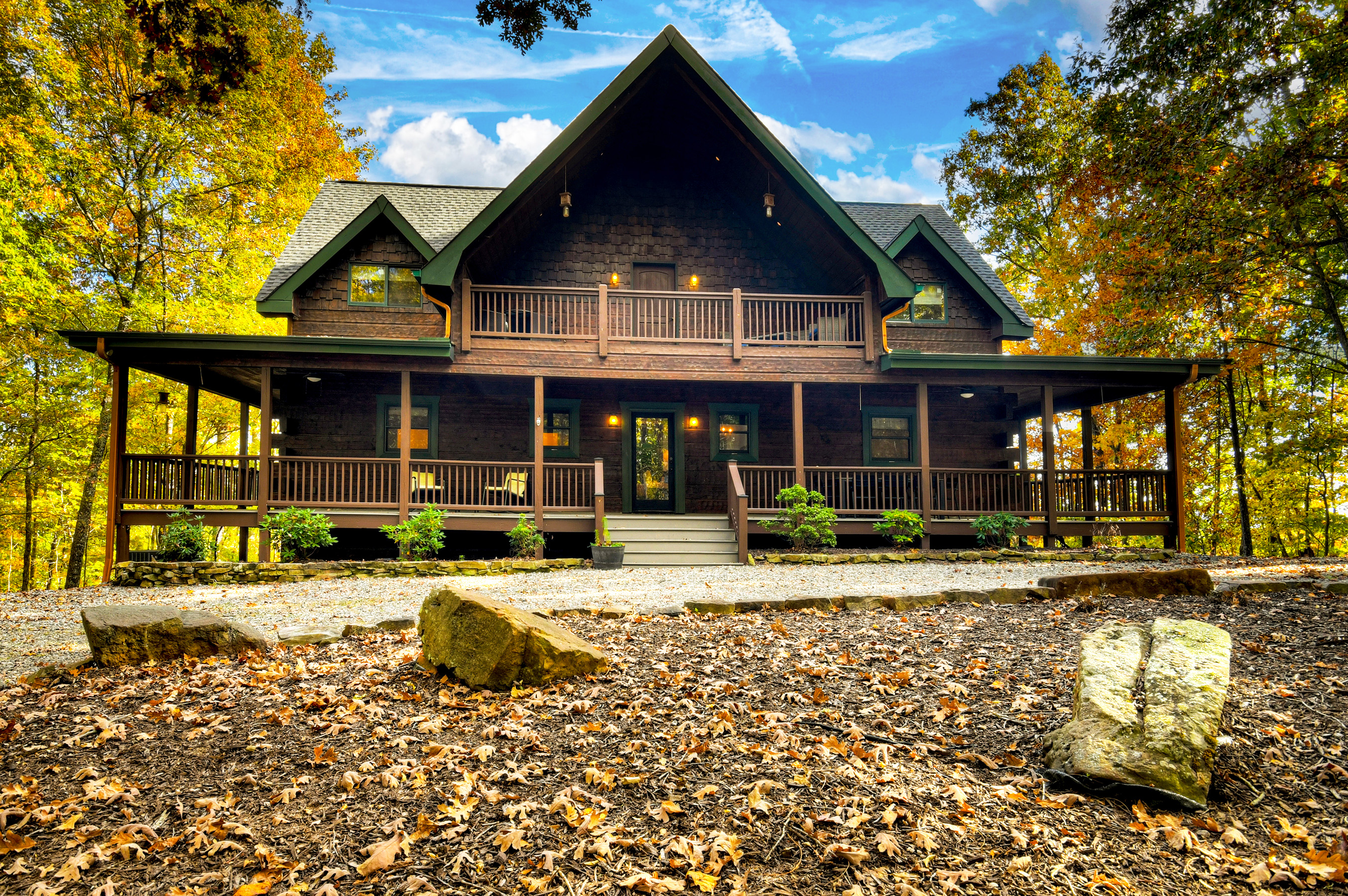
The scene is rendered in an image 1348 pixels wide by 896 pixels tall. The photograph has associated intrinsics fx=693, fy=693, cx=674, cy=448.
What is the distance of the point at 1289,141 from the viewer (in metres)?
9.85

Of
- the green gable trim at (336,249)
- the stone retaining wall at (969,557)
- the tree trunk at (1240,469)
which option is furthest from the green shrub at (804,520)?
the tree trunk at (1240,469)

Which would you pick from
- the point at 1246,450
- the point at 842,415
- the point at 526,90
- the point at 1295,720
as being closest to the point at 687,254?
→ the point at 842,415

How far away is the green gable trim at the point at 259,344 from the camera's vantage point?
11.4m

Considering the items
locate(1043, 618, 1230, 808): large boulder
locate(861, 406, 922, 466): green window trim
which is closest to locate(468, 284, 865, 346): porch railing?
locate(861, 406, 922, 466): green window trim

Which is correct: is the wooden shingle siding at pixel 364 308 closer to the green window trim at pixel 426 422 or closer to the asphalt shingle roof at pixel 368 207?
the asphalt shingle roof at pixel 368 207

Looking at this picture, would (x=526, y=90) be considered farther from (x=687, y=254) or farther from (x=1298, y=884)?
(x=1298, y=884)

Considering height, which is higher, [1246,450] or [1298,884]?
[1246,450]

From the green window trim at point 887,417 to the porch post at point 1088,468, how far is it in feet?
10.5

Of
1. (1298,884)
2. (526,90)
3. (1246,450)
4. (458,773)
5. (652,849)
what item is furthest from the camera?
(526,90)

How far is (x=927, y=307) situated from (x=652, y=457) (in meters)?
7.18

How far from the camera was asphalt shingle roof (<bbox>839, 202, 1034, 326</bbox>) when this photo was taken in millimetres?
16219

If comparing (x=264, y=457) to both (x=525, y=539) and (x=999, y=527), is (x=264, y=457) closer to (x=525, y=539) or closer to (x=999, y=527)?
(x=525, y=539)

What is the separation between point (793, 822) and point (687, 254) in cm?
1375

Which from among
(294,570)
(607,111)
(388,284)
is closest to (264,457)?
(294,570)
